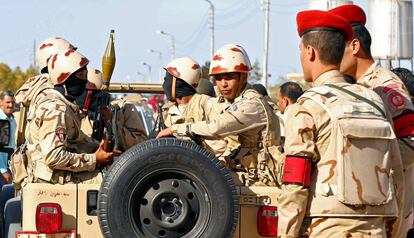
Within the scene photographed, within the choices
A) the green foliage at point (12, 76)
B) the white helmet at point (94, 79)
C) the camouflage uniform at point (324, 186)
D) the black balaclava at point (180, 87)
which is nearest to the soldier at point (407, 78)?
the black balaclava at point (180, 87)

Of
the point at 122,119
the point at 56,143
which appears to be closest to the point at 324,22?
the point at 56,143

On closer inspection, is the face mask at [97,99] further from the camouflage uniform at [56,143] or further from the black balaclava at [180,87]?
the black balaclava at [180,87]

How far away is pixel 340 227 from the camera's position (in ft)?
14.2

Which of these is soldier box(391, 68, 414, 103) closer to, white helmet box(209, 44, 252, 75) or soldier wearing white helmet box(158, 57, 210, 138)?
white helmet box(209, 44, 252, 75)

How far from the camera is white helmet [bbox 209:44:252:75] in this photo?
6.97 meters

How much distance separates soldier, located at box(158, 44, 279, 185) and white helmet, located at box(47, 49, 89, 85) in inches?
33.3

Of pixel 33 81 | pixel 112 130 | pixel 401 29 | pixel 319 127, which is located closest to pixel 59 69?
pixel 112 130

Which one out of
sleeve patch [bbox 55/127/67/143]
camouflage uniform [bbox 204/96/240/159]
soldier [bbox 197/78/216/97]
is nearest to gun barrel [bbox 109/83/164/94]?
camouflage uniform [bbox 204/96/240/159]

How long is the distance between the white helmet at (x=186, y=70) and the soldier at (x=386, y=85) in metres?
2.36

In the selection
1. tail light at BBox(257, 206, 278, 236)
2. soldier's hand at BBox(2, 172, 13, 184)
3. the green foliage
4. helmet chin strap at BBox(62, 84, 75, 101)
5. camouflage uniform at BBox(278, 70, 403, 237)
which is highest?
the green foliage

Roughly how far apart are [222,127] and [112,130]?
923 millimetres

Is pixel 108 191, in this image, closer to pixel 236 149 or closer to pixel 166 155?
pixel 166 155

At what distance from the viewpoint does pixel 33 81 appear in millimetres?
8000

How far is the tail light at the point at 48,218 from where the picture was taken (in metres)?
6.12
